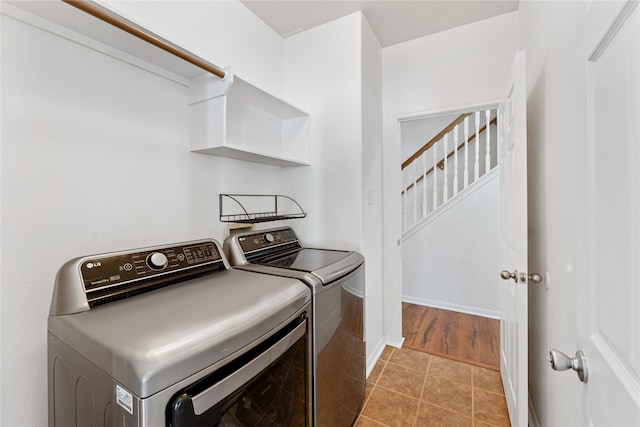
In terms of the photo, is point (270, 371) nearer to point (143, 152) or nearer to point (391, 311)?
point (143, 152)

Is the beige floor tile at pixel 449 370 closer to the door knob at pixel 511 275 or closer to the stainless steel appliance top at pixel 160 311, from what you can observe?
the door knob at pixel 511 275

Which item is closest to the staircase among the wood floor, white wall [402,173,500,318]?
white wall [402,173,500,318]

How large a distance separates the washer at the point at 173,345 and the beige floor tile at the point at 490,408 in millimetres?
1138

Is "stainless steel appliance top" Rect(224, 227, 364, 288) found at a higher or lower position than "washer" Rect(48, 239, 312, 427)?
higher

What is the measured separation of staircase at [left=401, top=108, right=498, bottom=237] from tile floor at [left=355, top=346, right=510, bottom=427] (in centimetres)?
162

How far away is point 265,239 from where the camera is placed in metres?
1.63

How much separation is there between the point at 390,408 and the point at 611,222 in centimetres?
166

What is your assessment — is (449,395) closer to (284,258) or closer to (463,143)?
(284,258)

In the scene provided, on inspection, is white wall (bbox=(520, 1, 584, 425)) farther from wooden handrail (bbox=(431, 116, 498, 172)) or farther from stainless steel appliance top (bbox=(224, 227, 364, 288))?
wooden handrail (bbox=(431, 116, 498, 172))

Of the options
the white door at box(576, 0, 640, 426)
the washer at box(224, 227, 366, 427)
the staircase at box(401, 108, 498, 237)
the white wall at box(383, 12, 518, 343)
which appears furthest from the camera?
the staircase at box(401, 108, 498, 237)

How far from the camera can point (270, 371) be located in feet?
2.94

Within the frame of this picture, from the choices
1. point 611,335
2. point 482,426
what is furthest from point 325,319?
point 482,426

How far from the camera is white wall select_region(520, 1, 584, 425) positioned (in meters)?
1.00

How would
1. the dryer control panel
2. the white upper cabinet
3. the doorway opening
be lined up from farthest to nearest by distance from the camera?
the doorway opening
the white upper cabinet
the dryer control panel
